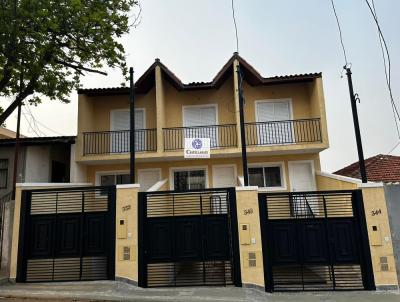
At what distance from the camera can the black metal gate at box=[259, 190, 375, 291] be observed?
8438 millimetres

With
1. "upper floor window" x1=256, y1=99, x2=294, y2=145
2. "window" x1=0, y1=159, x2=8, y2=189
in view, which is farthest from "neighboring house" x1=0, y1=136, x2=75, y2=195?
"upper floor window" x1=256, y1=99, x2=294, y2=145

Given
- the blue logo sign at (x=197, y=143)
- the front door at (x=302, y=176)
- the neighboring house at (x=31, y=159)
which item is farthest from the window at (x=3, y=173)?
the front door at (x=302, y=176)

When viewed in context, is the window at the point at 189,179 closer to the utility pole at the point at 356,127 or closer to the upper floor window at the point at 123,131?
the upper floor window at the point at 123,131

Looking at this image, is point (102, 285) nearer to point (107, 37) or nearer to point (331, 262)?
point (331, 262)

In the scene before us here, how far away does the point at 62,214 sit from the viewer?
8.98m

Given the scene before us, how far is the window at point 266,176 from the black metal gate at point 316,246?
16.5 feet

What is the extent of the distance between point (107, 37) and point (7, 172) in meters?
6.93

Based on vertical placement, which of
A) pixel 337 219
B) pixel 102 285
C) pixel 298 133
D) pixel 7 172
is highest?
pixel 298 133

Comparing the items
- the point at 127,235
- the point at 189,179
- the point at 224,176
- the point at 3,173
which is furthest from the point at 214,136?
the point at 3,173

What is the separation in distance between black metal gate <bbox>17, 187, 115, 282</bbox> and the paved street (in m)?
0.35

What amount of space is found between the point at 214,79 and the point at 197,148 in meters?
3.44

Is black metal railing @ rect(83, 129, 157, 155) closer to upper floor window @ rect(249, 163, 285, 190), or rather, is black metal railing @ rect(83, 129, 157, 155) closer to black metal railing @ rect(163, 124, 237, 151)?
black metal railing @ rect(163, 124, 237, 151)

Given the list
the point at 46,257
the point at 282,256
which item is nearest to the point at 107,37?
the point at 46,257

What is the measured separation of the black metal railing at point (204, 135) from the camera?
45.0 feet
